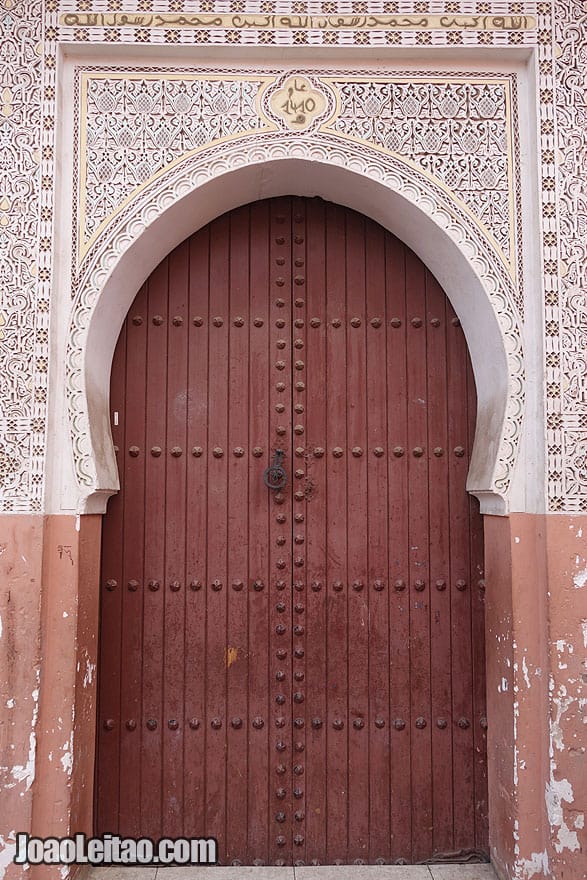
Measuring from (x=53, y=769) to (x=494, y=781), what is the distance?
1770 mm

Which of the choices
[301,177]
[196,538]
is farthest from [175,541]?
[301,177]

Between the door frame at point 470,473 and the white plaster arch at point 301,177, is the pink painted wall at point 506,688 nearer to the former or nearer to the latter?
the door frame at point 470,473

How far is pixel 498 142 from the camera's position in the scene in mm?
2949

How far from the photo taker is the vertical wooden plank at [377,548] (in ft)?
10.0

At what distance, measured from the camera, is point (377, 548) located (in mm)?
3156

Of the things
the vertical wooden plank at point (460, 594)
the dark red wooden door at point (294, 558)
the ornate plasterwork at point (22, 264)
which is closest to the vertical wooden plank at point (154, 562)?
the dark red wooden door at point (294, 558)

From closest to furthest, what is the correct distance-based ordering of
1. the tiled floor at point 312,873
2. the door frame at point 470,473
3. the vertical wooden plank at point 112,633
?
the door frame at point 470,473
the tiled floor at point 312,873
the vertical wooden plank at point 112,633

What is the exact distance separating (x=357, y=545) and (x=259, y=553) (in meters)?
0.44

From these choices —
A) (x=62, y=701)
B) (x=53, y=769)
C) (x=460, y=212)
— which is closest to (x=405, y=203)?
(x=460, y=212)

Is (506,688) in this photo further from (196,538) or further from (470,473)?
(196,538)

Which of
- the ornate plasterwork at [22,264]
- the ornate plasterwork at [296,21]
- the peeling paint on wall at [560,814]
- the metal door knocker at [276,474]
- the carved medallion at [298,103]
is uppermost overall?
the ornate plasterwork at [296,21]

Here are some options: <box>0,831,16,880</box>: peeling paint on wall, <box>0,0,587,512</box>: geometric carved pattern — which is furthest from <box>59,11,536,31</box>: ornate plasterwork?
<box>0,831,16,880</box>: peeling paint on wall

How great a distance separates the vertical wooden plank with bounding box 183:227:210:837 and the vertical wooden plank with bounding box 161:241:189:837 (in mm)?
23

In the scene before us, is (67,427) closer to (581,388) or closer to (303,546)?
(303,546)
